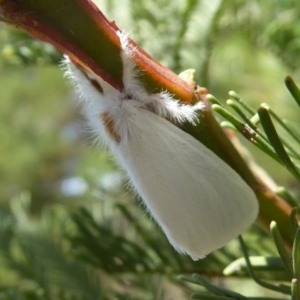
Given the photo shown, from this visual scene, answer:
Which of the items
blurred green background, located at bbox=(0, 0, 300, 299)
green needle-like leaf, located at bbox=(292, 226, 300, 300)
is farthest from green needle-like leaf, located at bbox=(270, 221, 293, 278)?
blurred green background, located at bbox=(0, 0, 300, 299)

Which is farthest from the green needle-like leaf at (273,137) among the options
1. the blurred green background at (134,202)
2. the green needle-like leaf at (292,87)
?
the blurred green background at (134,202)

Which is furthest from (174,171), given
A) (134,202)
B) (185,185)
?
(134,202)

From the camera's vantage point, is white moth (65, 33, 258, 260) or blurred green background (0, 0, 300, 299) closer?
white moth (65, 33, 258, 260)

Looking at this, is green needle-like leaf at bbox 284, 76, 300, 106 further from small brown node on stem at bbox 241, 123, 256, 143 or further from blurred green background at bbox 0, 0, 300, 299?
blurred green background at bbox 0, 0, 300, 299

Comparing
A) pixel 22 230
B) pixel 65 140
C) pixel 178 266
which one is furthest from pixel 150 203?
pixel 65 140

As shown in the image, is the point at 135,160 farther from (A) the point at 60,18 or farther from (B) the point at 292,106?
(B) the point at 292,106

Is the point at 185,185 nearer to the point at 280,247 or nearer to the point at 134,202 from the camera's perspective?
the point at 280,247

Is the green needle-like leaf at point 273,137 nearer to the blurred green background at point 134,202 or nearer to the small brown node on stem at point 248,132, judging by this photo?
the small brown node on stem at point 248,132

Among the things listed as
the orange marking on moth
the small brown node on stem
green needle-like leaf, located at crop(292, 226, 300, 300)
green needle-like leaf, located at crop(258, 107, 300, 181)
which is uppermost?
the orange marking on moth
